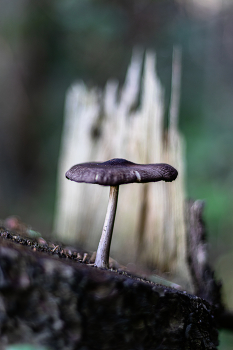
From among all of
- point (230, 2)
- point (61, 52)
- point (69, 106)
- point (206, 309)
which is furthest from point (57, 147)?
point (206, 309)

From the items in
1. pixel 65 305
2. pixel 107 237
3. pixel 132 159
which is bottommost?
pixel 65 305

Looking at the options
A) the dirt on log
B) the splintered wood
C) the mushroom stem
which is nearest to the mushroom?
the mushroom stem

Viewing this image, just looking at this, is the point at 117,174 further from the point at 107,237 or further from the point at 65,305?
the point at 65,305

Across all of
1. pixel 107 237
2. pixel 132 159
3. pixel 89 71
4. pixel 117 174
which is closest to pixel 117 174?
pixel 117 174

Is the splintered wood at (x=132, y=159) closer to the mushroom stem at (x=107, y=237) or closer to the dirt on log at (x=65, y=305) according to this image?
the mushroom stem at (x=107, y=237)

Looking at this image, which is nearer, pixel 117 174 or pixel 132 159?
pixel 117 174

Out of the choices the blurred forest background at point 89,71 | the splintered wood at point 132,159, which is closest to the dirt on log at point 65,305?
the splintered wood at point 132,159
